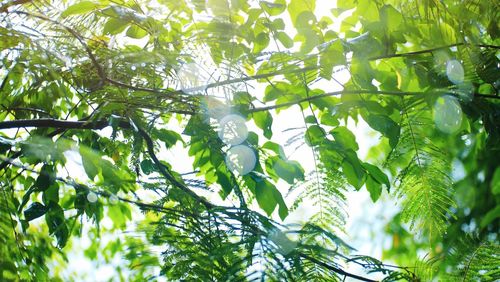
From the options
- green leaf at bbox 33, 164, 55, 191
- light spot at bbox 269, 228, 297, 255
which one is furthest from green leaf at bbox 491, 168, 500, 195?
green leaf at bbox 33, 164, 55, 191

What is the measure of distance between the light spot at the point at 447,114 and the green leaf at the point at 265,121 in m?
0.42

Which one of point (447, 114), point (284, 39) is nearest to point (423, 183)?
point (447, 114)

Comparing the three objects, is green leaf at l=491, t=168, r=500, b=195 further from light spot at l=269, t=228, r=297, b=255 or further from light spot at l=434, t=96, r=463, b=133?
light spot at l=434, t=96, r=463, b=133

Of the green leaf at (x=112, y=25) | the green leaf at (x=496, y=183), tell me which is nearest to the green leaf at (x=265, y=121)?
the green leaf at (x=112, y=25)

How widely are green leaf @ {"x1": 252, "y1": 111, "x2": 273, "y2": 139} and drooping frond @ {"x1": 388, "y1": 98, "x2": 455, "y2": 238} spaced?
0.35 meters

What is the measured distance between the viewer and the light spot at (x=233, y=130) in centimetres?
107

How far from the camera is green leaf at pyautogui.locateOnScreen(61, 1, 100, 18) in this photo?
3.13 feet

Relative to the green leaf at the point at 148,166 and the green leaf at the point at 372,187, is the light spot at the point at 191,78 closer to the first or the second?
the green leaf at the point at 148,166

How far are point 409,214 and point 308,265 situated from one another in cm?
33

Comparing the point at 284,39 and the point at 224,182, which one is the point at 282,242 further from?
the point at 284,39

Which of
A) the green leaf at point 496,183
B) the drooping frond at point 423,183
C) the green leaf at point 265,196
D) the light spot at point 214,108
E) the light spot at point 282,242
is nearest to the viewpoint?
the green leaf at point 496,183

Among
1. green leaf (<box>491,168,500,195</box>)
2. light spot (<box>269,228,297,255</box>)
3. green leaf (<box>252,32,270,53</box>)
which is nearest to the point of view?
green leaf (<box>491,168,500,195</box>)

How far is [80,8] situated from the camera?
0.97m

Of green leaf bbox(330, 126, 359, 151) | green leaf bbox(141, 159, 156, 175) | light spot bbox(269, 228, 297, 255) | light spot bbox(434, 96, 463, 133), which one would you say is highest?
light spot bbox(434, 96, 463, 133)
